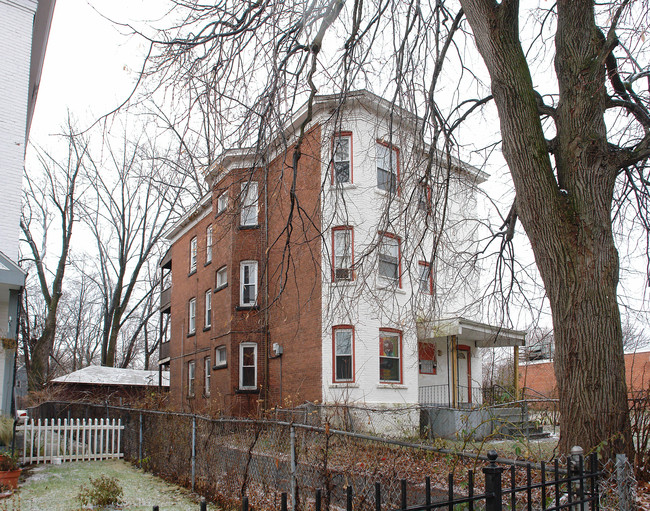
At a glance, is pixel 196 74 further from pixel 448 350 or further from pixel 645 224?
pixel 448 350

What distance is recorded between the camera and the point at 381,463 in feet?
22.5

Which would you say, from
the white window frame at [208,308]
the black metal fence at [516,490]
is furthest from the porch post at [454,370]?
the black metal fence at [516,490]

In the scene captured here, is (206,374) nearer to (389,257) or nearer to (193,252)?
(193,252)

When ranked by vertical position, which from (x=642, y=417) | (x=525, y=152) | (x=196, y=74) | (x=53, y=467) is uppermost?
(x=196, y=74)

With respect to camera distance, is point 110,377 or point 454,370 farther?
point 110,377

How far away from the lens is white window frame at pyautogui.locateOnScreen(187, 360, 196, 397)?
27250 millimetres

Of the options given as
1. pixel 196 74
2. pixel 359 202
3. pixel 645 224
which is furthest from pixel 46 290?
pixel 645 224

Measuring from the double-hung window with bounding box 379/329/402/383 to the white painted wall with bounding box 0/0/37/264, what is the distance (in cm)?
1108

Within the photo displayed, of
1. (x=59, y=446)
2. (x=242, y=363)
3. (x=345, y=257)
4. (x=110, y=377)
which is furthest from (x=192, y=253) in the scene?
(x=345, y=257)

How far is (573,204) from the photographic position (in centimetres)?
598

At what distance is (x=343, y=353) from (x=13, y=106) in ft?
38.2

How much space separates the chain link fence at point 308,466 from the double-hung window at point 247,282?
453 inches

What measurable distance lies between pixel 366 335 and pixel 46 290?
23.6 metres

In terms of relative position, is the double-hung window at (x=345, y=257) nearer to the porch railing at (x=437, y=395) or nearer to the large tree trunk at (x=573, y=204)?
the large tree trunk at (x=573, y=204)
